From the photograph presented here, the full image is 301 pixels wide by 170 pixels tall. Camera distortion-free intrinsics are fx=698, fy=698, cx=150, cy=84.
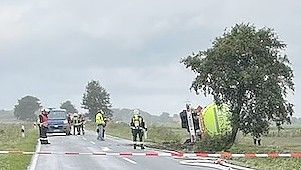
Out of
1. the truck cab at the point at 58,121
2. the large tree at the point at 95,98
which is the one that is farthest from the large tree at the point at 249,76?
the large tree at the point at 95,98

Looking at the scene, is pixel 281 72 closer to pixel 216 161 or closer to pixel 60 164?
pixel 216 161

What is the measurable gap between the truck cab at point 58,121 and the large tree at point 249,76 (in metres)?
24.2

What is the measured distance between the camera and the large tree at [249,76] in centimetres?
2747

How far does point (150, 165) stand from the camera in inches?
822

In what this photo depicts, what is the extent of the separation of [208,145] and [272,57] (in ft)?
15.3

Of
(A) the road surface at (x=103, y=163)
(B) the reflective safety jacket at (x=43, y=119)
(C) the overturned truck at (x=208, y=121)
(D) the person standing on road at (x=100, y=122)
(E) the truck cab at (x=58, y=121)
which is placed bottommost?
(A) the road surface at (x=103, y=163)

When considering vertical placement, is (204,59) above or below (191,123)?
above

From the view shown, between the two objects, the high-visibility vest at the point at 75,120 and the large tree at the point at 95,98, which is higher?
the large tree at the point at 95,98

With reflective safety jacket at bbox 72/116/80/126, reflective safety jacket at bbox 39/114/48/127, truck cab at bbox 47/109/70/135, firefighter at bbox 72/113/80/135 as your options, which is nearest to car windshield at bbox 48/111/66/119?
truck cab at bbox 47/109/70/135

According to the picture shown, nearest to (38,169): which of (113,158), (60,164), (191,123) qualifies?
(60,164)

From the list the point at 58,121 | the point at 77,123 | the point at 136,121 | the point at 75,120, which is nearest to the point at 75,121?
the point at 75,120

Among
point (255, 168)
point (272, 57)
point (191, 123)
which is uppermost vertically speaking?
point (272, 57)

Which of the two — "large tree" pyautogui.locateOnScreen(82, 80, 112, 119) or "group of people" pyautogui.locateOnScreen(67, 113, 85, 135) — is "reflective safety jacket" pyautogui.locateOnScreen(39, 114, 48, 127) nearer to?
"group of people" pyautogui.locateOnScreen(67, 113, 85, 135)

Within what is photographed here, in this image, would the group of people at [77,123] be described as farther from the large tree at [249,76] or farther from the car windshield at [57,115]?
the large tree at [249,76]
